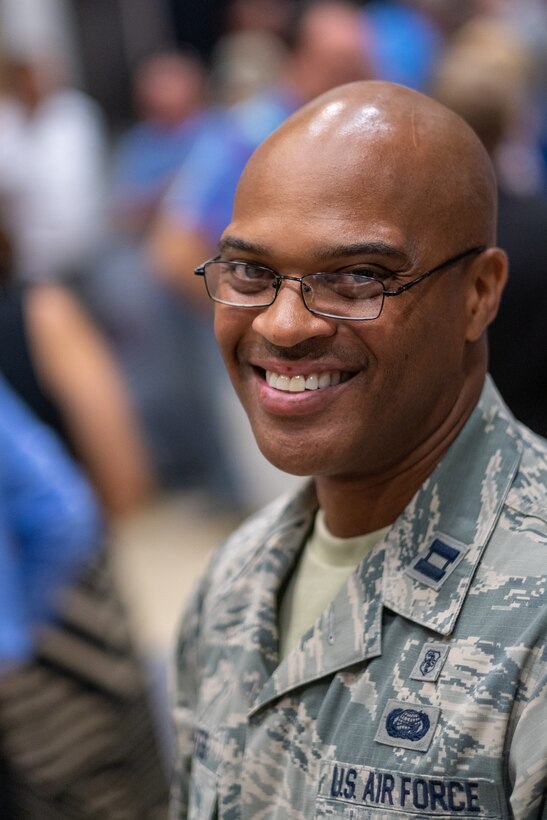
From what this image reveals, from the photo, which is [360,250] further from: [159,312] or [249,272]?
[159,312]

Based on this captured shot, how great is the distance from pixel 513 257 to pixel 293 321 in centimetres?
169

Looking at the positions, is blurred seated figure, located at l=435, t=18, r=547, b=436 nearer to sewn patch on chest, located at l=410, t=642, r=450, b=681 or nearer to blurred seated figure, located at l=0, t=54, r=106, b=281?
sewn patch on chest, located at l=410, t=642, r=450, b=681

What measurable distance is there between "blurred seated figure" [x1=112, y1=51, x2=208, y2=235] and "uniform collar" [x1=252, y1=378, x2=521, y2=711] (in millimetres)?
4444

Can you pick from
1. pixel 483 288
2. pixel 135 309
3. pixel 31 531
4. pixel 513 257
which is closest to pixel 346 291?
pixel 483 288

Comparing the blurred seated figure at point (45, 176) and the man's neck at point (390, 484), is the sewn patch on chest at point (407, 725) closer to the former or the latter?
the man's neck at point (390, 484)

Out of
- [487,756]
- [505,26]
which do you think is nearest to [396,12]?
[505,26]

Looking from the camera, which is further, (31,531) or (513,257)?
(513,257)

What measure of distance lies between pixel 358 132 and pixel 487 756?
0.83 meters

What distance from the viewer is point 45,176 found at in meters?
6.27

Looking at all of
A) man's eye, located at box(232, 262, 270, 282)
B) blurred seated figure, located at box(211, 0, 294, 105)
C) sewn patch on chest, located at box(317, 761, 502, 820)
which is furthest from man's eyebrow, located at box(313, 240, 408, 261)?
blurred seated figure, located at box(211, 0, 294, 105)

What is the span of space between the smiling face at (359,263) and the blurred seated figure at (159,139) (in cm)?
434

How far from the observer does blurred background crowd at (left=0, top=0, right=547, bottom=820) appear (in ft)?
8.16

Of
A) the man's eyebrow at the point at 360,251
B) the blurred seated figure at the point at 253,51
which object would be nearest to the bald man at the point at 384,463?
the man's eyebrow at the point at 360,251

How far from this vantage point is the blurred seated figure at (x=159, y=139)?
229 inches
